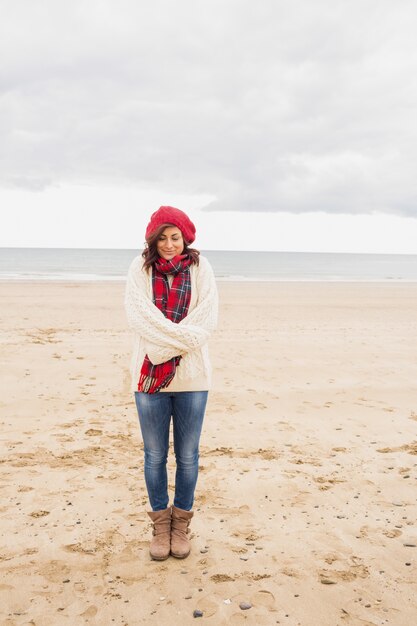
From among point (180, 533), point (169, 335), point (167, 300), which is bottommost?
point (180, 533)

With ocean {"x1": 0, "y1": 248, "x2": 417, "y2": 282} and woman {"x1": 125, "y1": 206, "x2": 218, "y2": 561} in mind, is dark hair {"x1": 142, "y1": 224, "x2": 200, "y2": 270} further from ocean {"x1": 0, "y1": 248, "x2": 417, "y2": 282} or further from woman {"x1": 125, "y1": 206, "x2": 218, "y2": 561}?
ocean {"x1": 0, "y1": 248, "x2": 417, "y2": 282}

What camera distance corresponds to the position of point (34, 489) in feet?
13.5

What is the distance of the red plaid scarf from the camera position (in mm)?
3080

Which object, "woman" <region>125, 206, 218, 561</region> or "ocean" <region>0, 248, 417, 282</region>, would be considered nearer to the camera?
"woman" <region>125, 206, 218, 561</region>

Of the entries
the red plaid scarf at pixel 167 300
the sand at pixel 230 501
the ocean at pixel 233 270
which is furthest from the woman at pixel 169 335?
the ocean at pixel 233 270

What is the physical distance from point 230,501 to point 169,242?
220 cm

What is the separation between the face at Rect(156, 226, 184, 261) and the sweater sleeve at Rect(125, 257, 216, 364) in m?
0.24

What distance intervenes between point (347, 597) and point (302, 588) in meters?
0.26

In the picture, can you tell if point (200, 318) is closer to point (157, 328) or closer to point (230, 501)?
point (157, 328)

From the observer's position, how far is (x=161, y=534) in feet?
10.9

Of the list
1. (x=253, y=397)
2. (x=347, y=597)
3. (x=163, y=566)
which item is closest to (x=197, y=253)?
(x=163, y=566)

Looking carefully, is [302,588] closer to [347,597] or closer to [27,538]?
[347,597]

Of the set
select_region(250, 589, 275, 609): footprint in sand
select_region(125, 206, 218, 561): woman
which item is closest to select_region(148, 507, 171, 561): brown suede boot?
select_region(125, 206, 218, 561): woman

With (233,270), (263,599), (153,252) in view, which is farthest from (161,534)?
(233,270)
